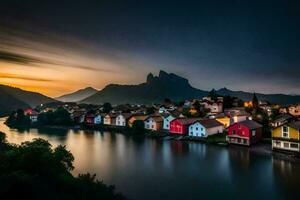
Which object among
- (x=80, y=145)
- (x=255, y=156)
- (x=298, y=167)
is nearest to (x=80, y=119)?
(x=80, y=145)

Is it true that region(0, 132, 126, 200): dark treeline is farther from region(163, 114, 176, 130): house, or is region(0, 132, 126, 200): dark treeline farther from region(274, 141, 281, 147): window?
region(163, 114, 176, 130): house

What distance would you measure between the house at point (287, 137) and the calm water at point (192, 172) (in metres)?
2.36

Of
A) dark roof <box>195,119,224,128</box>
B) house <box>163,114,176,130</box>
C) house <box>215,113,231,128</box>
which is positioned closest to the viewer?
dark roof <box>195,119,224,128</box>

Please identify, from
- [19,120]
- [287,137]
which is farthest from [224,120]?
[19,120]

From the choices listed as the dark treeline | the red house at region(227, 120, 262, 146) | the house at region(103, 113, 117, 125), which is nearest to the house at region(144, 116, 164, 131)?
the house at region(103, 113, 117, 125)

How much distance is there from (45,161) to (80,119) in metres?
46.8

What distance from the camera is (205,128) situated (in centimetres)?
3027

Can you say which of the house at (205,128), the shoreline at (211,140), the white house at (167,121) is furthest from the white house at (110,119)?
the house at (205,128)

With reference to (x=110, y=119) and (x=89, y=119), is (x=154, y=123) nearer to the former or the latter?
(x=110, y=119)

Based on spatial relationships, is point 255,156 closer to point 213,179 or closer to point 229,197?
point 213,179

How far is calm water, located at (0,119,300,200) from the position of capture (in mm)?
13023

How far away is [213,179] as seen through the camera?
15.3m

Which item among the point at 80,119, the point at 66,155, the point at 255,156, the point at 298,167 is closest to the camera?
the point at 66,155

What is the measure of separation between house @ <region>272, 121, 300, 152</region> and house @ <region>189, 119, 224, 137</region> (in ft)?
31.2
